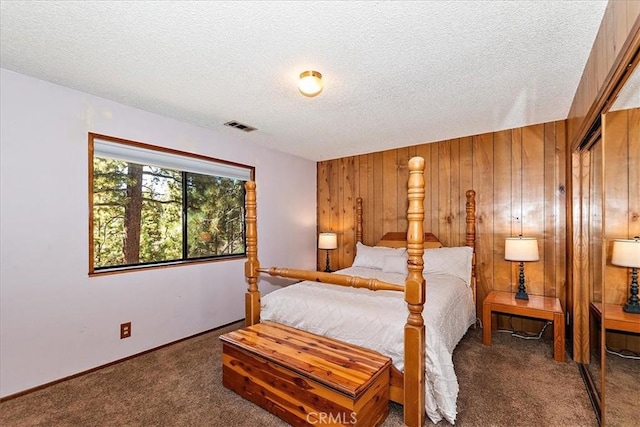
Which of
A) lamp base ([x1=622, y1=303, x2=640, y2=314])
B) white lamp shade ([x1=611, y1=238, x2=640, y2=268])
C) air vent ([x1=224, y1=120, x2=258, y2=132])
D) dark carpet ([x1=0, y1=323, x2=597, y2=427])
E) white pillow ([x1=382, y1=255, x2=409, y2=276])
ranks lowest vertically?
dark carpet ([x1=0, y1=323, x2=597, y2=427])

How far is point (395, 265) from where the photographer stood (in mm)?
3459

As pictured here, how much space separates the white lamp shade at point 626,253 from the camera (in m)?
1.48

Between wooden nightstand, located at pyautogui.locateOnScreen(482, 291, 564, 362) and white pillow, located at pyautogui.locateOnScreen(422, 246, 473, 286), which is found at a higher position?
white pillow, located at pyautogui.locateOnScreen(422, 246, 473, 286)

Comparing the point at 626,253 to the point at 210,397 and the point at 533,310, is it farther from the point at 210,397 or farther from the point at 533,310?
→ the point at 210,397

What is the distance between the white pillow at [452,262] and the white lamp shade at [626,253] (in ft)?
5.31

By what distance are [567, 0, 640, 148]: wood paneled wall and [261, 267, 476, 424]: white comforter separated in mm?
1579

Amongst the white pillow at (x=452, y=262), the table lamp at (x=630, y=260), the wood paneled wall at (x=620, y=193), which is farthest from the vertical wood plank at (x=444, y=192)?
the table lamp at (x=630, y=260)

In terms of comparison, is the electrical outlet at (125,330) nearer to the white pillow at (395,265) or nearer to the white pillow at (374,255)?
the white pillow at (374,255)

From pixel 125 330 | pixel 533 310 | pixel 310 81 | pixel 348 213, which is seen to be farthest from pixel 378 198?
pixel 125 330

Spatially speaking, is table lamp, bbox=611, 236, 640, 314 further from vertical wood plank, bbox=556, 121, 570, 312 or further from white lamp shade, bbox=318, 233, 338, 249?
white lamp shade, bbox=318, 233, 338, 249

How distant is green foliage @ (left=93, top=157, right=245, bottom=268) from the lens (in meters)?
2.70

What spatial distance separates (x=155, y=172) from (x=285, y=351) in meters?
2.25

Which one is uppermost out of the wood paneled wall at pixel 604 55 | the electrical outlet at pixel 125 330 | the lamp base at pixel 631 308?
the wood paneled wall at pixel 604 55

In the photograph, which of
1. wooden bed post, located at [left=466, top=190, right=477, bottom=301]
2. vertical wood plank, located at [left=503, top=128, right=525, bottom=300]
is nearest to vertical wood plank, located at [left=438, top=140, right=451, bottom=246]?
wooden bed post, located at [left=466, top=190, right=477, bottom=301]
